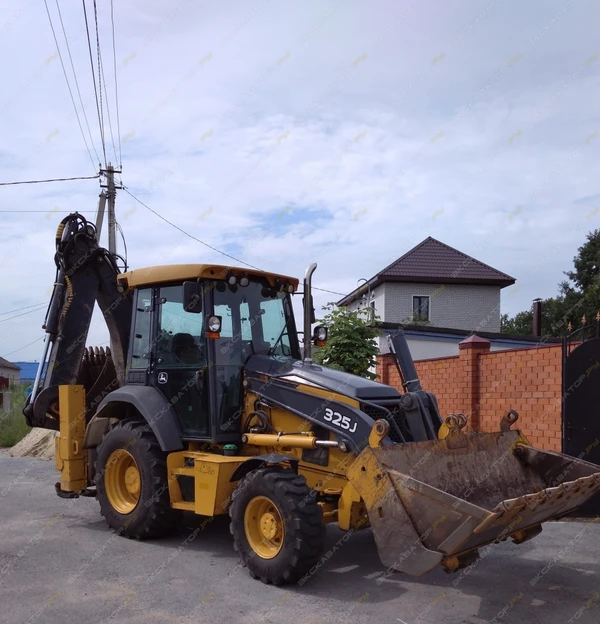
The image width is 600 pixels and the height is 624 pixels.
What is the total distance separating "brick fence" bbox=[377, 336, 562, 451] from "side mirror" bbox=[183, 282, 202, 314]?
5393mm

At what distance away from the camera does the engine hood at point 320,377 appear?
6133 mm

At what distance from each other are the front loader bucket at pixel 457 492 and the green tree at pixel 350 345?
19.9ft

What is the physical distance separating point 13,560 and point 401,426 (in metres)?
3.61

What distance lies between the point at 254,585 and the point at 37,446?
35.6ft

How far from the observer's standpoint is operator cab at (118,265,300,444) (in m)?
6.63

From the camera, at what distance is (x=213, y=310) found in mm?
6691

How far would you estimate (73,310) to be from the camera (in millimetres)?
8219

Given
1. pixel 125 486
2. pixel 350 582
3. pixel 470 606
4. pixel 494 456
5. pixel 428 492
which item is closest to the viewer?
pixel 428 492

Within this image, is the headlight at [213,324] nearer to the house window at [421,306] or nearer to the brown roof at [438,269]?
the brown roof at [438,269]

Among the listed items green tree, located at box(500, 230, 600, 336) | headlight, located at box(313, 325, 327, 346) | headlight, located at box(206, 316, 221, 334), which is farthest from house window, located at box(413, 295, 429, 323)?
headlight, located at box(206, 316, 221, 334)

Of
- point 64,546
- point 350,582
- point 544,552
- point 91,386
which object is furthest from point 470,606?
point 91,386

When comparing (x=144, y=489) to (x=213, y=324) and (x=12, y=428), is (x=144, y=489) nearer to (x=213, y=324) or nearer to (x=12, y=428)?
(x=213, y=324)

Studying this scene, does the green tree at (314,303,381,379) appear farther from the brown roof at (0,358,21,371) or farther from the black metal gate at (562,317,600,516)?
the brown roof at (0,358,21,371)

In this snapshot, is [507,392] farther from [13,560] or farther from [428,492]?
[13,560]
